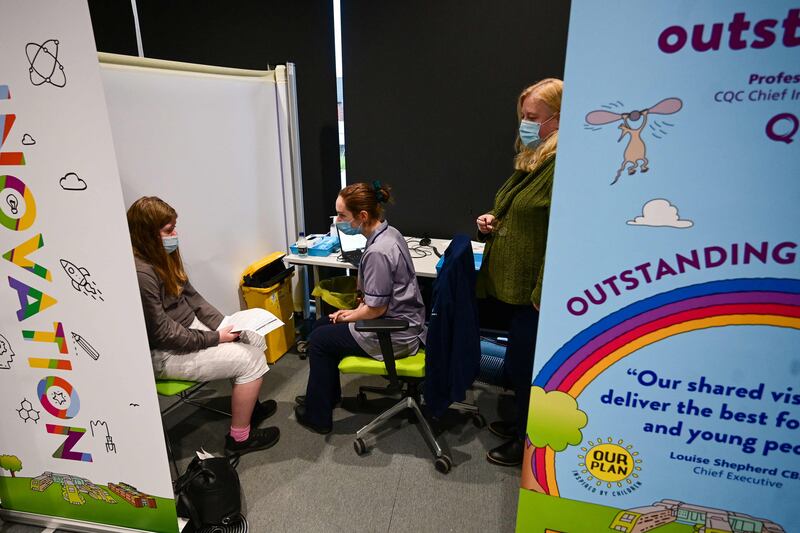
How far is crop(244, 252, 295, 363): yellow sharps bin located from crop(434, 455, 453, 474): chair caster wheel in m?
1.37

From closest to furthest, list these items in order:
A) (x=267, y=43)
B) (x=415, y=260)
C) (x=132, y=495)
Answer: (x=132, y=495)
(x=415, y=260)
(x=267, y=43)

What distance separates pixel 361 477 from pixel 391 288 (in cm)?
85

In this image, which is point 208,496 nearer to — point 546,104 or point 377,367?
point 377,367

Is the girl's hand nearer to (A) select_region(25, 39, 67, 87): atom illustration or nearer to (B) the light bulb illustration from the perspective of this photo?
(B) the light bulb illustration

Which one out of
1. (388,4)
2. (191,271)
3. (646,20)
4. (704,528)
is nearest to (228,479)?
(191,271)

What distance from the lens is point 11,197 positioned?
51.2 inches

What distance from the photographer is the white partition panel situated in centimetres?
212

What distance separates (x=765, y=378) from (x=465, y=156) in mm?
2358

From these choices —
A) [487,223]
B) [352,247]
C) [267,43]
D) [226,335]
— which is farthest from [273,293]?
[267,43]

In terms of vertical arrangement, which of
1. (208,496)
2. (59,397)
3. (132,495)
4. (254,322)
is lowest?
(208,496)

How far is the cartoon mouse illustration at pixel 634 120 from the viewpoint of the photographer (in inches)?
31.3

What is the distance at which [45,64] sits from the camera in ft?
3.82

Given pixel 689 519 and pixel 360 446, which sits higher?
pixel 689 519

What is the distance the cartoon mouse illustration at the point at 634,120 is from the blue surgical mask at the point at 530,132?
92 centimetres
